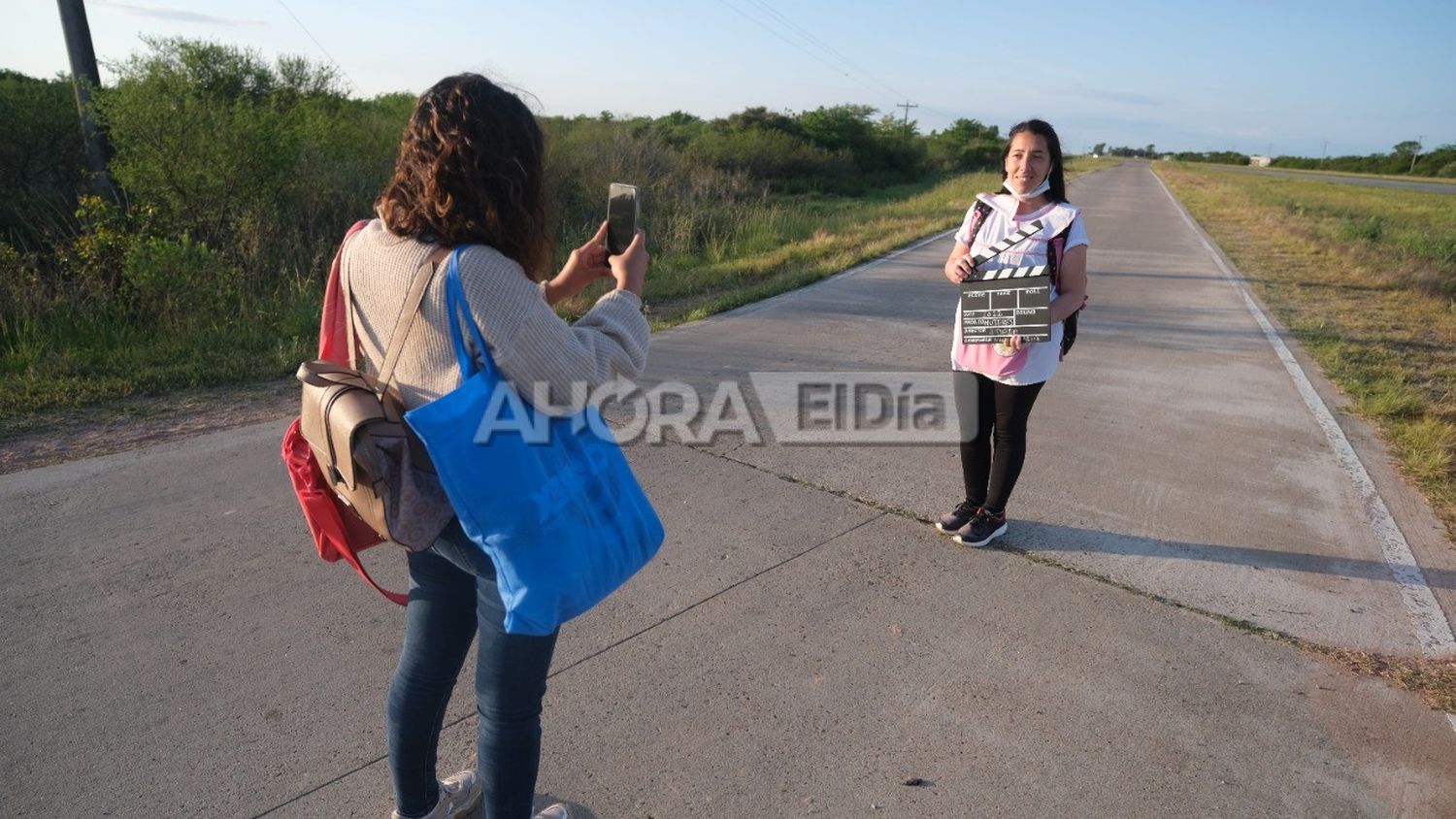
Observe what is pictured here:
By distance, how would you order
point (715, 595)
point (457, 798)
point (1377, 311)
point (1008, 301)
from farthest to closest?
1. point (1377, 311)
2. point (1008, 301)
3. point (715, 595)
4. point (457, 798)

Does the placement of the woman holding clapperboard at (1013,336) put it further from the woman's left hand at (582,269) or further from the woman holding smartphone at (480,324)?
the woman holding smartphone at (480,324)

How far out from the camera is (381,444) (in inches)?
67.0

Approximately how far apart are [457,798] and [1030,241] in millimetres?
3019

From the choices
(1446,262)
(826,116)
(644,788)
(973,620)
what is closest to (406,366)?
(644,788)

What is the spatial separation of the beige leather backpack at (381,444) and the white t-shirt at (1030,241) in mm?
2755

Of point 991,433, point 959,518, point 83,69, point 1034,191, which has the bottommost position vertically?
point 959,518

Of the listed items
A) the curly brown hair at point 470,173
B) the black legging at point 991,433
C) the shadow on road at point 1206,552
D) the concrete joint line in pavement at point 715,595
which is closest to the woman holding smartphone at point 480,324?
the curly brown hair at point 470,173

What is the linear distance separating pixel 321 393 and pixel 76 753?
1.67 m

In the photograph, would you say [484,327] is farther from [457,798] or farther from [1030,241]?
[1030,241]

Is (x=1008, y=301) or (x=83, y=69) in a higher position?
(x=83, y=69)

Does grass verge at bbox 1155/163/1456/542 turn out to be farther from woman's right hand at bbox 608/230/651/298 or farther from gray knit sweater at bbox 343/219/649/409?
gray knit sweater at bbox 343/219/649/409

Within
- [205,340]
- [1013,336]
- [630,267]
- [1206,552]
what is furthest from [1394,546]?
[205,340]

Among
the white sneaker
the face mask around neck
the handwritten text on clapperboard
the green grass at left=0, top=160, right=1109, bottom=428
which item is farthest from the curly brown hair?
the green grass at left=0, top=160, right=1109, bottom=428

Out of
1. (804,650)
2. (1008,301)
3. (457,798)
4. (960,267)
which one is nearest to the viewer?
(457,798)
